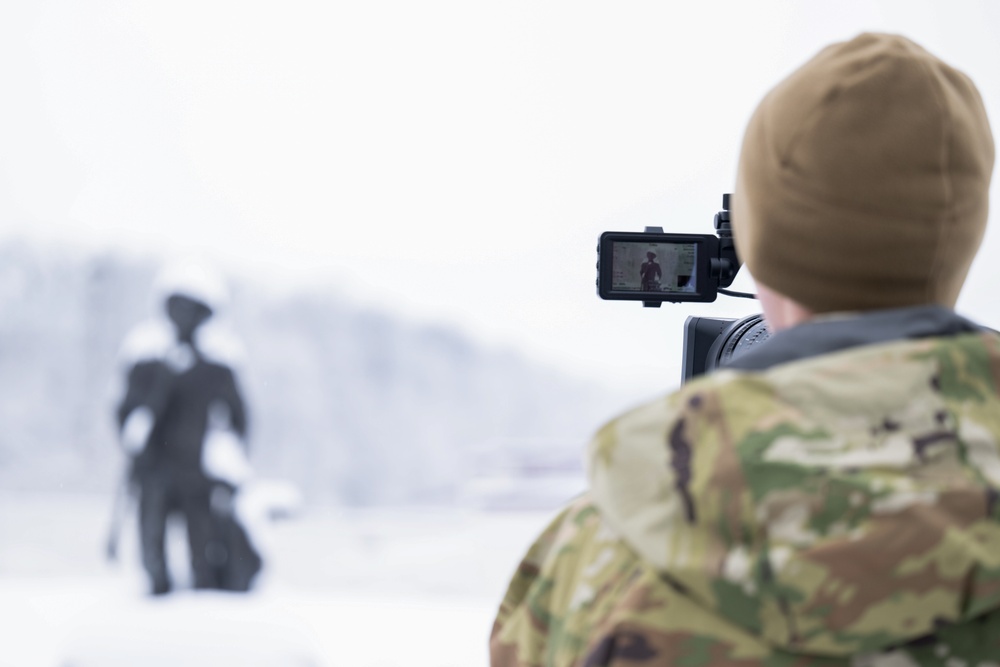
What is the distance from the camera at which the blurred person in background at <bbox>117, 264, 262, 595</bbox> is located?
2561mm

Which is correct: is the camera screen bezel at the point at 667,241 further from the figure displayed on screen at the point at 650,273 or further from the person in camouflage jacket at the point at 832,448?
the person in camouflage jacket at the point at 832,448

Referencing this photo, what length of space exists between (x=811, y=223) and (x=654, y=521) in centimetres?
14

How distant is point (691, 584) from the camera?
0.33 meters

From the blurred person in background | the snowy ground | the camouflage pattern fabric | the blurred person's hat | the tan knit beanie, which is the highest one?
the tan knit beanie

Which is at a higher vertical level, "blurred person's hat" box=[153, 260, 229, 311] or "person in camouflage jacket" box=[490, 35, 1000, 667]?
"person in camouflage jacket" box=[490, 35, 1000, 667]

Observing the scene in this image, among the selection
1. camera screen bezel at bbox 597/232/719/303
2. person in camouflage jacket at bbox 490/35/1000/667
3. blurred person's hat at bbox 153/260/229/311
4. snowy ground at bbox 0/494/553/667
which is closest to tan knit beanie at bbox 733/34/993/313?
person in camouflage jacket at bbox 490/35/1000/667

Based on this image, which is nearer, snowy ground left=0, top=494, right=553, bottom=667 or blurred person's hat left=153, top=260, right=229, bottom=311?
snowy ground left=0, top=494, right=553, bottom=667

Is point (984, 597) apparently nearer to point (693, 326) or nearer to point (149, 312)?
point (693, 326)

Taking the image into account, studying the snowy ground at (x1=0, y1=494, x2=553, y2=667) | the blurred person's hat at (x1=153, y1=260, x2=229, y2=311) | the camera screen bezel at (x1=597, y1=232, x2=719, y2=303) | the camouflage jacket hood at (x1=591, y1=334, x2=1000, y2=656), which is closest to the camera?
the camouflage jacket hood at (x1=591, y1=334, x2=1000, y2=656)

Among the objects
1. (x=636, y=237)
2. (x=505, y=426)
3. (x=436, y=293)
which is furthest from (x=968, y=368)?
(x=505, y=426)

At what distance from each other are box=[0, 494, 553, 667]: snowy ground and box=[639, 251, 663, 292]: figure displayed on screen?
6.71ft

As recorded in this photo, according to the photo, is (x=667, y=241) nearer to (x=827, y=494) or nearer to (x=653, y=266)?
(x=653, y=266)

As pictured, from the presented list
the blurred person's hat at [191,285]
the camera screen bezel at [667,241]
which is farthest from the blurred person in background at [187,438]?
the camera screen bezel at [667,241]

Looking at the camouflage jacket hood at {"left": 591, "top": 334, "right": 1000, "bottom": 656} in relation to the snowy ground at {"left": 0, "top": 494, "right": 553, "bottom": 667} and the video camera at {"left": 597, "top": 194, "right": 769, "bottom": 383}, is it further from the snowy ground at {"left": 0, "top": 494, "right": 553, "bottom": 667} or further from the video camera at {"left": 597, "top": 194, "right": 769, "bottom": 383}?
the snowy ground at {"left": 0, "top": 494, "right": 553, "bottom": 667}
